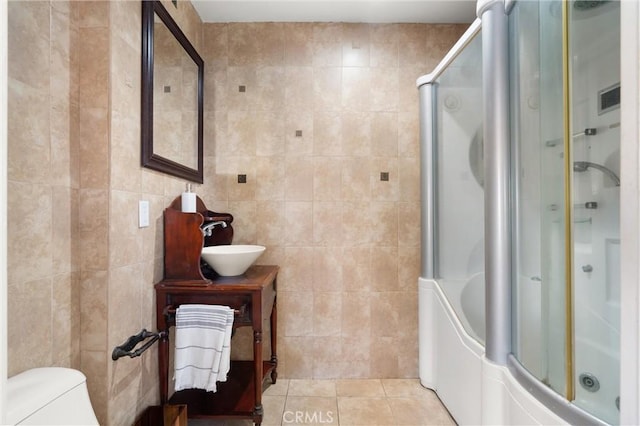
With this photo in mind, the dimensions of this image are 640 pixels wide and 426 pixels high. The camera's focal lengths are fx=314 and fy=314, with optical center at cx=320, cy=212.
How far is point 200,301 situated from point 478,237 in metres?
1.41

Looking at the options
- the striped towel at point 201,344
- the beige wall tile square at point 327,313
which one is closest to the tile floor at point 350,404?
the beige wall tile square at point 327,313

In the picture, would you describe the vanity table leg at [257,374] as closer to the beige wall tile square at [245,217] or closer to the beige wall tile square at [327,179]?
the beige wall tile square at [245,217]

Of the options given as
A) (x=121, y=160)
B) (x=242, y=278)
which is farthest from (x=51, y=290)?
(x=242, y=278)

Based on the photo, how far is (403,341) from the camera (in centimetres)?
220

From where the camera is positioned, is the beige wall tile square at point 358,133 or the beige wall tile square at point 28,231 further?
the beige wall tile square at point 358,133

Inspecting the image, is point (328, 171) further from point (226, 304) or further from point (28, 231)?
point (28, 231)

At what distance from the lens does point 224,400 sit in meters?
1.69

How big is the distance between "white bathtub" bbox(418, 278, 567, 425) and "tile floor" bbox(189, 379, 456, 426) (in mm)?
114

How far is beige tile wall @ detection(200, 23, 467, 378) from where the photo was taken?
219 centimetres

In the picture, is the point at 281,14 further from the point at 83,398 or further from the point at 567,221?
the point at 83,398

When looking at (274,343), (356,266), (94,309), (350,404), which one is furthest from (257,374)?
(356,266)

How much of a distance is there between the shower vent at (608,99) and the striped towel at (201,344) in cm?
159

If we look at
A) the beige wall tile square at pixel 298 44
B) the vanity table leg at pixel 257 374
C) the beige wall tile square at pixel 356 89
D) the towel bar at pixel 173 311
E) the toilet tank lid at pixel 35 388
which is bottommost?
the vanity table leg at pixel 257 374

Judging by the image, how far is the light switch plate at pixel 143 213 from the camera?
56.1 inches
